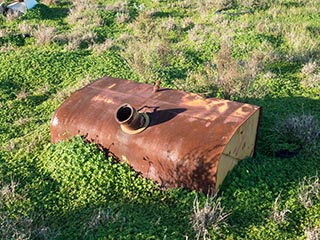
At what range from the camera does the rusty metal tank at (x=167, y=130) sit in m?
5.45

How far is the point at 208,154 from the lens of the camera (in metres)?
5.35

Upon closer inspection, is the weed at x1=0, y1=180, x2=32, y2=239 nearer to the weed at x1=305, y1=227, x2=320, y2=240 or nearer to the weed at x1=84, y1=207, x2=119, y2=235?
the weed at x1=84, y1=207, x2=119, y2=235

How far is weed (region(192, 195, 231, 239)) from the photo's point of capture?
502 centimetres

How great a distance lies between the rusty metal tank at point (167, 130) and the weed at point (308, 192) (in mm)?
907

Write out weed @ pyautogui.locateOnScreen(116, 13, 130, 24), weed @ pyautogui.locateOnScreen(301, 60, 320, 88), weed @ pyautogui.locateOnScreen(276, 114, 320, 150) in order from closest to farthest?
weed @ pyautogui.locateOnScreen(276, 114, 320, 150)
weed @ pyautogui.locateOnScreen(301, 60, 320, 88)
weed @ pyautogui.locateOnScreen(116, 13, 130, 24)

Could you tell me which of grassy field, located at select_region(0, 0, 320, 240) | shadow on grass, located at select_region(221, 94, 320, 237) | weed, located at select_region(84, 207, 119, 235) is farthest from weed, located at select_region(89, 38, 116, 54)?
weed, located at select_region(84, 207, 119, 235)

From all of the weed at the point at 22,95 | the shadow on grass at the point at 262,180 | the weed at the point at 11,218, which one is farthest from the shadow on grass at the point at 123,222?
the weed at the point at 22,95

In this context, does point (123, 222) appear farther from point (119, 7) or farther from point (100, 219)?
point (119, 7)

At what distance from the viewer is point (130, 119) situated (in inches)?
224

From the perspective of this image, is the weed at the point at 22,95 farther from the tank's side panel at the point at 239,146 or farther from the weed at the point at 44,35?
the tank's side panel at the point at 239,146

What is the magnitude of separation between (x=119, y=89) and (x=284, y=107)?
335 cm

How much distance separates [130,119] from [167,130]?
21.4 inches

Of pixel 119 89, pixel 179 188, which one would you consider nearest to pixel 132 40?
pixel 119 89

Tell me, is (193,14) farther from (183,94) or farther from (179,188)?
(179,188)
